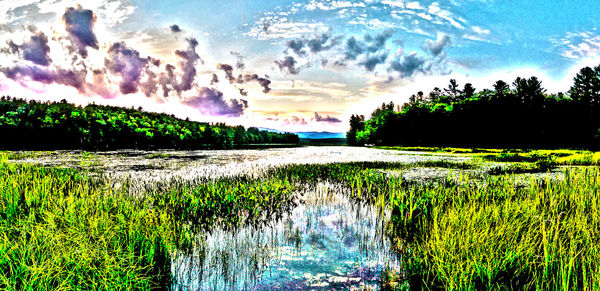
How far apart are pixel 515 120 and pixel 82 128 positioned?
8701cm

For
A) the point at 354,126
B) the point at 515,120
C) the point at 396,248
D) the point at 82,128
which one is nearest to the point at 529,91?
the point at 515,120

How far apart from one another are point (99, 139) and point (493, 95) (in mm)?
84379

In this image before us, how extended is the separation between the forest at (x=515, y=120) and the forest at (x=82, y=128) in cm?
5441

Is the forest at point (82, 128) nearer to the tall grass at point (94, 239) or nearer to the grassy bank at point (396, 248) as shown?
the tall grass at point (94, 239)

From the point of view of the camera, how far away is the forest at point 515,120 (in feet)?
180

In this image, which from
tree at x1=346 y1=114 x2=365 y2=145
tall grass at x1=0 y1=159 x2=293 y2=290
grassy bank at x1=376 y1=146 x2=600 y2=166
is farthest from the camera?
tree at x1=346 y1=114 x2=365 y2=145

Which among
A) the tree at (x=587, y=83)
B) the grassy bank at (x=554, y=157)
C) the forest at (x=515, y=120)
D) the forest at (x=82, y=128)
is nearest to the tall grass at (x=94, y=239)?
the grassy bank at (x=554, y=157)

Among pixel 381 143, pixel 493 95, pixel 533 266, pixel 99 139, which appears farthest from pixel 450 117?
pixel 99 139

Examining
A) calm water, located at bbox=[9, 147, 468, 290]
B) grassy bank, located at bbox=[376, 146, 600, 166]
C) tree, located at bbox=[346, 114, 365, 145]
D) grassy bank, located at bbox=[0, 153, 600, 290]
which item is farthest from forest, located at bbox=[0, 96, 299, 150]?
tree, located at bbox=[346, 114, 365, 145]

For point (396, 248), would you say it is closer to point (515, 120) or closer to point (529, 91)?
point (515, 120)

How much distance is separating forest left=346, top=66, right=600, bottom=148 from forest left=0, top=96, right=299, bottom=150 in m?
54.4

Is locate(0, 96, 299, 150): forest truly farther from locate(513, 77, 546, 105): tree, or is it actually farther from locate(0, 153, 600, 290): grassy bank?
locate(513, 77, 546, 105): tree

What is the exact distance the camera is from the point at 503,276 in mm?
4363

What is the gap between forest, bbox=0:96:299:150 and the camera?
179 feet
